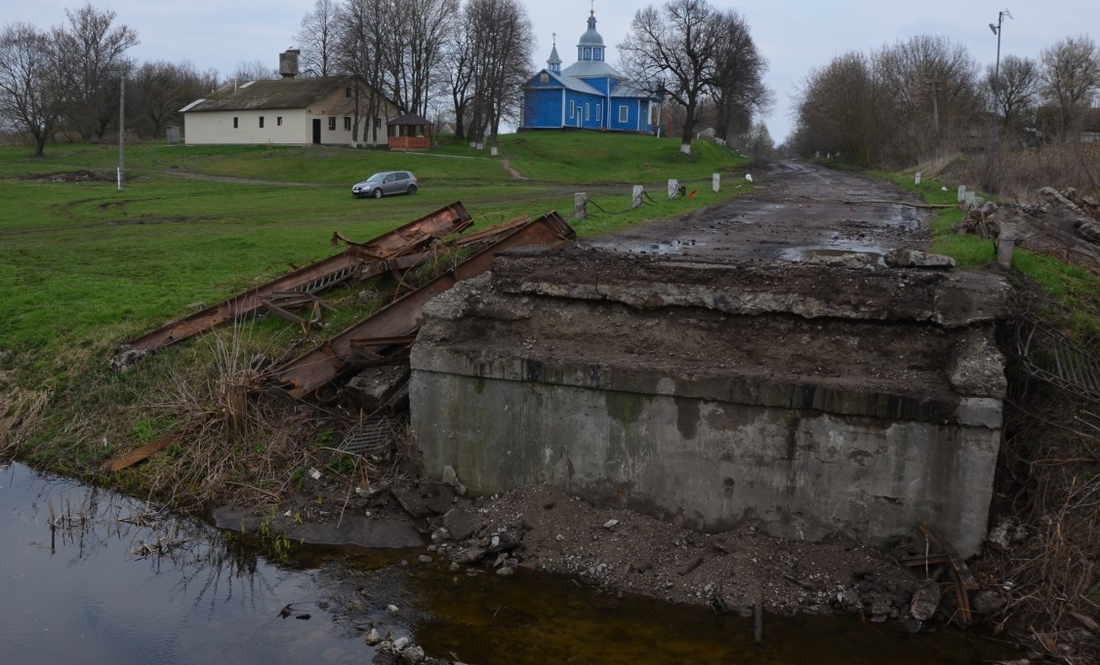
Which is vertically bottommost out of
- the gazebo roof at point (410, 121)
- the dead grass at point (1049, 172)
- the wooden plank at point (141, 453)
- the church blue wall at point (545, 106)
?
the wooden plank at point (141, 453)

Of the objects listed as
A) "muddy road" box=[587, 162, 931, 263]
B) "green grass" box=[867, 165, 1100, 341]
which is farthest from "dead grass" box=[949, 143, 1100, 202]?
"green grass" box=[867, 165, 1100, 341]

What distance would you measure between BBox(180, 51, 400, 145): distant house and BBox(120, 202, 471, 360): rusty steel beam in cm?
4921

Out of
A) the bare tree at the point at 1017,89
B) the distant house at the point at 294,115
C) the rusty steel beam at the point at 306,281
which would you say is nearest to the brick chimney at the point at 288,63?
the distant house at the point at 294,115

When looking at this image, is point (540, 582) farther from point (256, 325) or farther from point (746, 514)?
point (256, 325)

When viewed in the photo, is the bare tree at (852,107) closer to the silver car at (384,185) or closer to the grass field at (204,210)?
the grass field at (204,210)

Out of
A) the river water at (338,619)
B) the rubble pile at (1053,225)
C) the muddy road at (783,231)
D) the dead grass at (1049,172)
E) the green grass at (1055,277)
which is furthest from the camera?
the dead grass at (1049,172)

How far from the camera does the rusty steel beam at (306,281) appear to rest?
45.1ft

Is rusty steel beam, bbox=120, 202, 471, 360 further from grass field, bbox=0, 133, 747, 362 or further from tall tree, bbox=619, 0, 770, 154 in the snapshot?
tall tree, bbox=619, 0, 770, 154

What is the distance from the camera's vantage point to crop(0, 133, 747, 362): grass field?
1598cm

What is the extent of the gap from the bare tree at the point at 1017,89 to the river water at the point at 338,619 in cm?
6156

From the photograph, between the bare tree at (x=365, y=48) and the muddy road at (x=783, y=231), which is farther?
the bare tree at (x=365, y=48)

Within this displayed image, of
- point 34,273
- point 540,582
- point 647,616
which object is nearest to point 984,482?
point 647,616

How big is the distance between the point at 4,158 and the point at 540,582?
2326 inches

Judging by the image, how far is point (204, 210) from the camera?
31.5 meters
